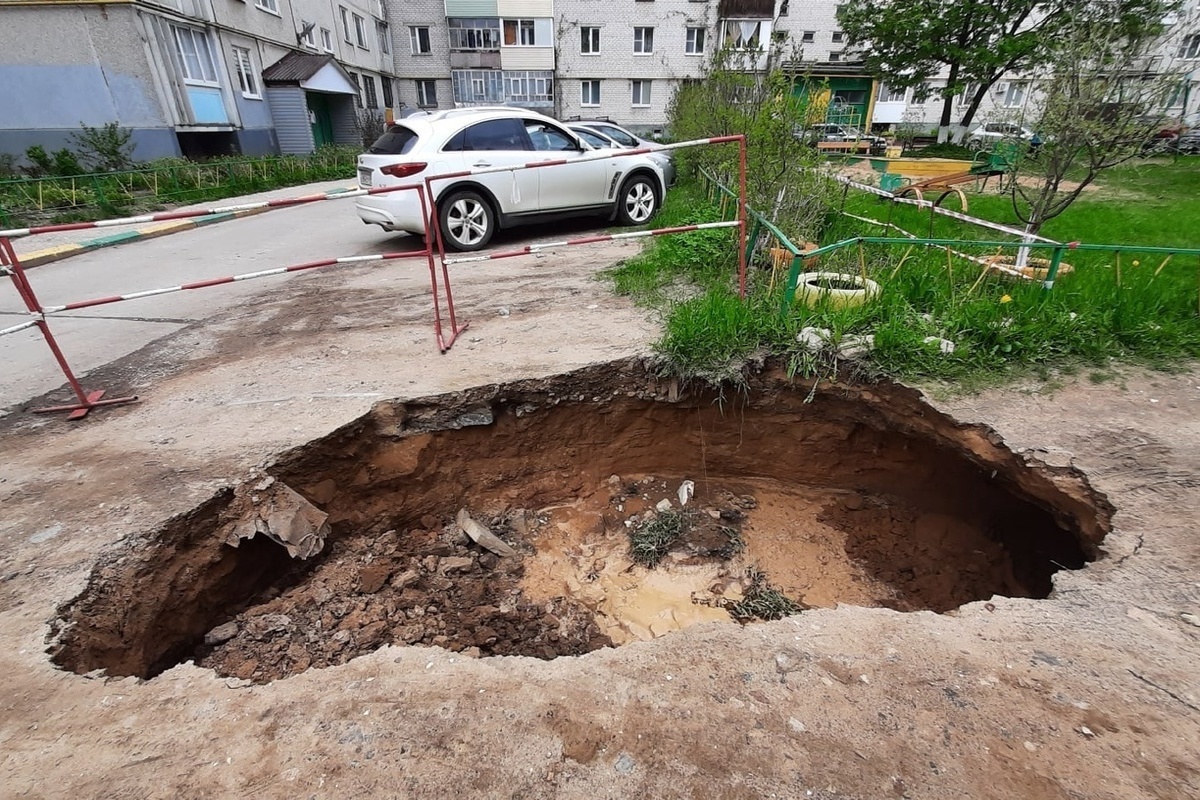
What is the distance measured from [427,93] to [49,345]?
32267 mm

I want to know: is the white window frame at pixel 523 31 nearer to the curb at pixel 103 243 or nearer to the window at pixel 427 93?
the window at pixel 427 93

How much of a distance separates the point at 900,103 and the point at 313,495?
120 feet

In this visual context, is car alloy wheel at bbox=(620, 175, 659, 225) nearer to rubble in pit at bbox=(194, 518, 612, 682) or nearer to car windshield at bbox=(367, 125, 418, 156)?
car windshield at bbox=(367, 125, 418, 156)

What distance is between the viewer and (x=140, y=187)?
1252cm

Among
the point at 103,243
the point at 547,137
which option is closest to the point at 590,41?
the point at 547,137

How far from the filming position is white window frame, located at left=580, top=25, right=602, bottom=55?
29195mm

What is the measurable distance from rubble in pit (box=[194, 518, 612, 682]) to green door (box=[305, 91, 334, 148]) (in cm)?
2362

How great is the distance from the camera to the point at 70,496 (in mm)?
3102

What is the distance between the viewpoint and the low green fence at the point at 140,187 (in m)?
10.7

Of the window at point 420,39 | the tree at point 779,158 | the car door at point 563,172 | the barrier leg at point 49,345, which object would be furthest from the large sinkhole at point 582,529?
the window at point 420,39

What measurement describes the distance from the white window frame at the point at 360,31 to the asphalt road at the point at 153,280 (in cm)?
1910

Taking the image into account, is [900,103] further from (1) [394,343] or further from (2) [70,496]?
(2) [70,496]

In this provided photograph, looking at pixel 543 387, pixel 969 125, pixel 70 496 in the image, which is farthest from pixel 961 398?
pixel 969 125

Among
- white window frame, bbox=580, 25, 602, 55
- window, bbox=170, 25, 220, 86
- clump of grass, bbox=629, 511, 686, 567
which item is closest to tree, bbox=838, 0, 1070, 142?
white window frame, bbox=580, 25, 602, 55
